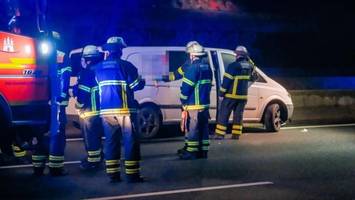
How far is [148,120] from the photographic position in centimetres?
1170

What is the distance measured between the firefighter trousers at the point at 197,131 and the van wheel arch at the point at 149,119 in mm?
2029

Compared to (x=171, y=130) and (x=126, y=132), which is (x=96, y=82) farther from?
(x=171, y=130)

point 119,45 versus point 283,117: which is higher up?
point 119,45

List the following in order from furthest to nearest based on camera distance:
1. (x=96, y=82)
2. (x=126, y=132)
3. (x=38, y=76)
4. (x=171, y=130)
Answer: (x=171, y=130)
(x=38, y=76)
(x=96, y=82)
(x=126, y=132)

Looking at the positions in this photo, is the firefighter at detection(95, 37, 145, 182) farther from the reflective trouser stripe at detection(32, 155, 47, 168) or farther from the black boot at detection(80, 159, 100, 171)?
the reflective trouser stripe at detection(32, 155, 47, 168)

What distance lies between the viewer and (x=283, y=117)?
13.1 m

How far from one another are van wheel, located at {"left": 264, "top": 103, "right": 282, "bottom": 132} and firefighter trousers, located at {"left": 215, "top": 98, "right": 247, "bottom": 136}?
124cm

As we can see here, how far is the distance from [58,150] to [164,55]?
3.95 m

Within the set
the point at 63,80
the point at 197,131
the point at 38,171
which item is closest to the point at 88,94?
the point at 63,80

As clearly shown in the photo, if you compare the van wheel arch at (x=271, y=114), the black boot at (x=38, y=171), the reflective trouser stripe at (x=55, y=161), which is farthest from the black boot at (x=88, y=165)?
the van wheel arch at (x=271, y=114)

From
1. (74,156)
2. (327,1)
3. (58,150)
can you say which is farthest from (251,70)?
(327,1)

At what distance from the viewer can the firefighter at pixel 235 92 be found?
11.5m

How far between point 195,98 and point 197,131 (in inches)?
19.8

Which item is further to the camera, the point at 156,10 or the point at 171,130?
the point at 156,10
